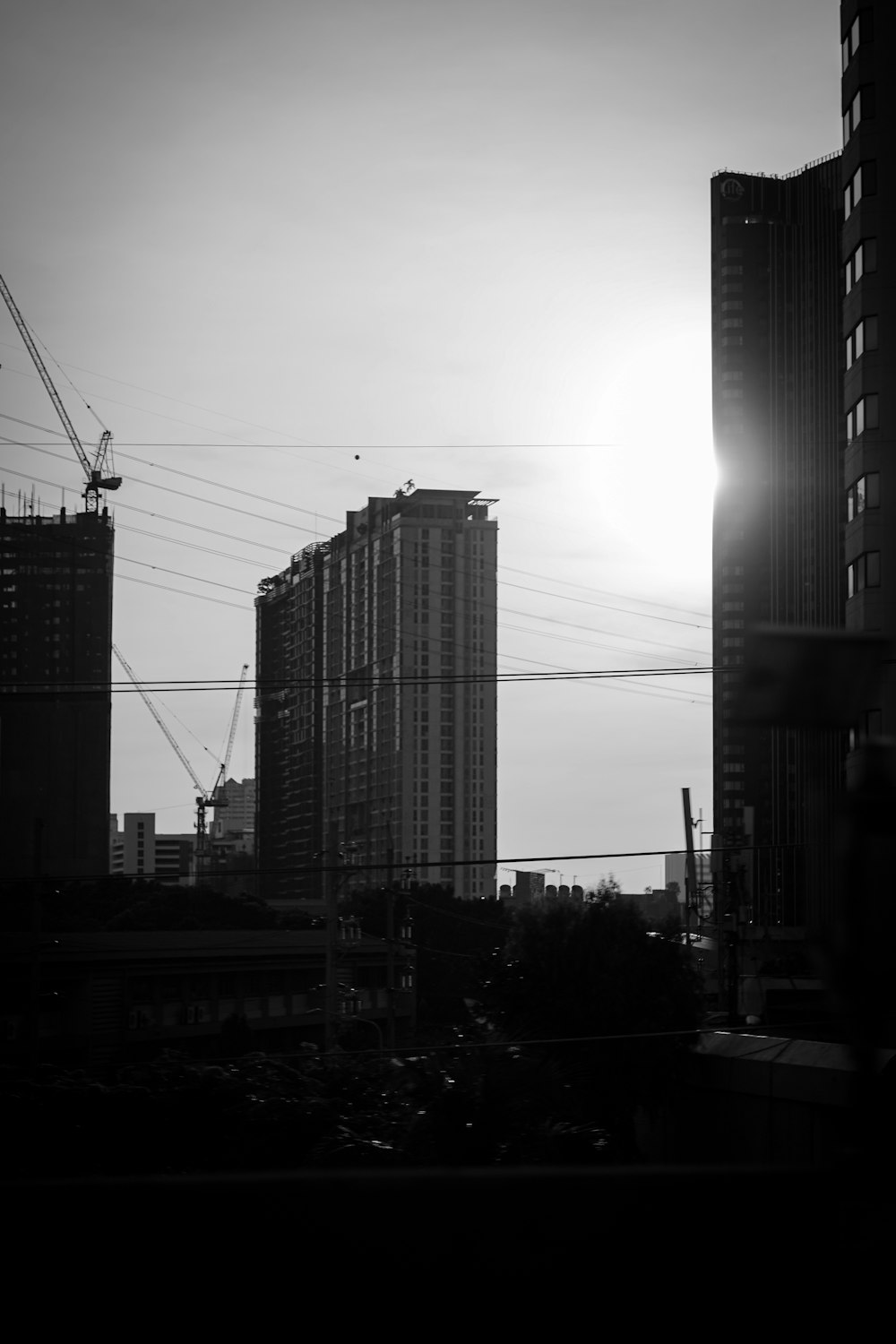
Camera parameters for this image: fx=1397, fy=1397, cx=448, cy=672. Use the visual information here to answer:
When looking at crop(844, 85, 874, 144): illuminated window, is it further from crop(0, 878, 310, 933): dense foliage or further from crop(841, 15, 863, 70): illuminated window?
crop(0, 878, 310, 933): dense foliage

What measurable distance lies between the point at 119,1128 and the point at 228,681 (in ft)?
28.7

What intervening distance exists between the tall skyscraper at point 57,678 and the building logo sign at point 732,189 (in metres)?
93.7

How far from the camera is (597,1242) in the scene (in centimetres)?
607

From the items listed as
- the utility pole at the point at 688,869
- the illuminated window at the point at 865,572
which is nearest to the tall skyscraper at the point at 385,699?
the utility pole at the point at 688,869

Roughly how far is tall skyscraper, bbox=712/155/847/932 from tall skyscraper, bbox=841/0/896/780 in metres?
85.0

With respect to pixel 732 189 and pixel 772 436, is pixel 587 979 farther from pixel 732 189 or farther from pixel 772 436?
pixel 732 189

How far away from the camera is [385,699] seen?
16188 centimetres

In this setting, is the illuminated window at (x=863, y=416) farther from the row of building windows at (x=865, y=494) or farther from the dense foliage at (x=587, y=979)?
the dense foliage at (x=587, y=979)

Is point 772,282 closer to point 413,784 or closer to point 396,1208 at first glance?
point 413,784

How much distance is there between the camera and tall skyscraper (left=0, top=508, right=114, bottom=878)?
349ft

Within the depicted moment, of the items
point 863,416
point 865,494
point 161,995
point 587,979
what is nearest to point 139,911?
point 161,995

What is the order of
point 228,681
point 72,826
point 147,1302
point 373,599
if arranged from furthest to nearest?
1. point 373,599
2. point 72,826
3. point 228,681
4. point 147,1302

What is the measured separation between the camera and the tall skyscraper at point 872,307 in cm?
3578

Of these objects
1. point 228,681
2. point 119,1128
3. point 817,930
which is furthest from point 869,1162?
point 228,681
